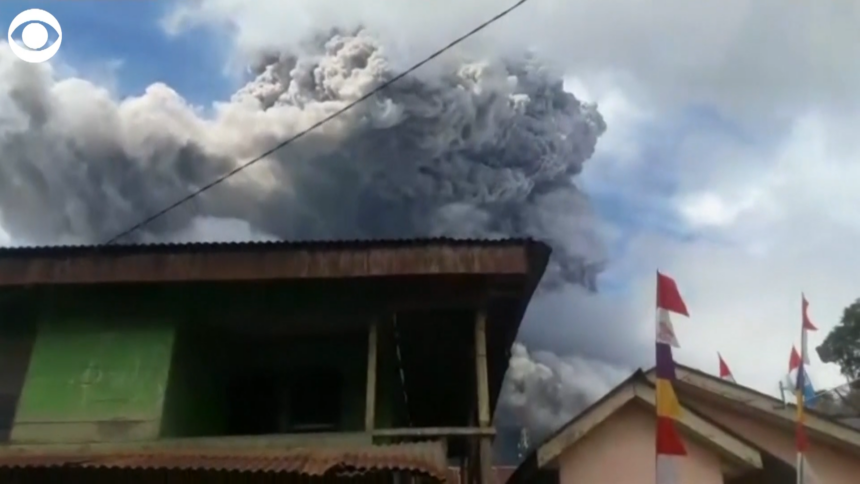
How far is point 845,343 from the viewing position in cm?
3078

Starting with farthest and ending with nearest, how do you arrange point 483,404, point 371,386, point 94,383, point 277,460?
point 94,383 < point 371,386 < point 483,404 < point 277,460

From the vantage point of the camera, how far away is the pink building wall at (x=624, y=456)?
10.3 m

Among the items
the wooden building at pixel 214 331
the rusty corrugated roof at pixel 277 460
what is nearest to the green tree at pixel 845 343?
the wooden building at pixel 214 331

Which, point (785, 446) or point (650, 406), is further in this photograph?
point (785, 446)

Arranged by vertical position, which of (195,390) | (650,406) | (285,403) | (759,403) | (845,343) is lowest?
(195,390)

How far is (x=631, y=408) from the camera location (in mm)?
10719

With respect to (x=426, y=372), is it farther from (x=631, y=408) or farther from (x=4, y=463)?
(x=4, y=463)

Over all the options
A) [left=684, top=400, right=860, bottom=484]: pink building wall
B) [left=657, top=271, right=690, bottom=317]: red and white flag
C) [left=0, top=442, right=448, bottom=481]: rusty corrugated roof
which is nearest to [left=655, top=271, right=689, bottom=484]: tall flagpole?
[left=657, top=271, right=690, bottom=317]: red and white flag

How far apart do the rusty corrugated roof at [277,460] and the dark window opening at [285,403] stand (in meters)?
2.99

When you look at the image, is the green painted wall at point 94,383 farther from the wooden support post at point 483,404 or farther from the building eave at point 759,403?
the building eave at point 759,403

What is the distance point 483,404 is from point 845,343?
1077 inches

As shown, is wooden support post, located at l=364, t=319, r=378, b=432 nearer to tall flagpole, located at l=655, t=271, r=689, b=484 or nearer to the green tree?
tall flagpole, located at l=655, t=271, r=689, b=484

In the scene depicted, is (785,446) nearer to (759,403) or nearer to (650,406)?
(759,403)

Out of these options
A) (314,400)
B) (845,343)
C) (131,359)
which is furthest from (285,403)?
(845,343)
